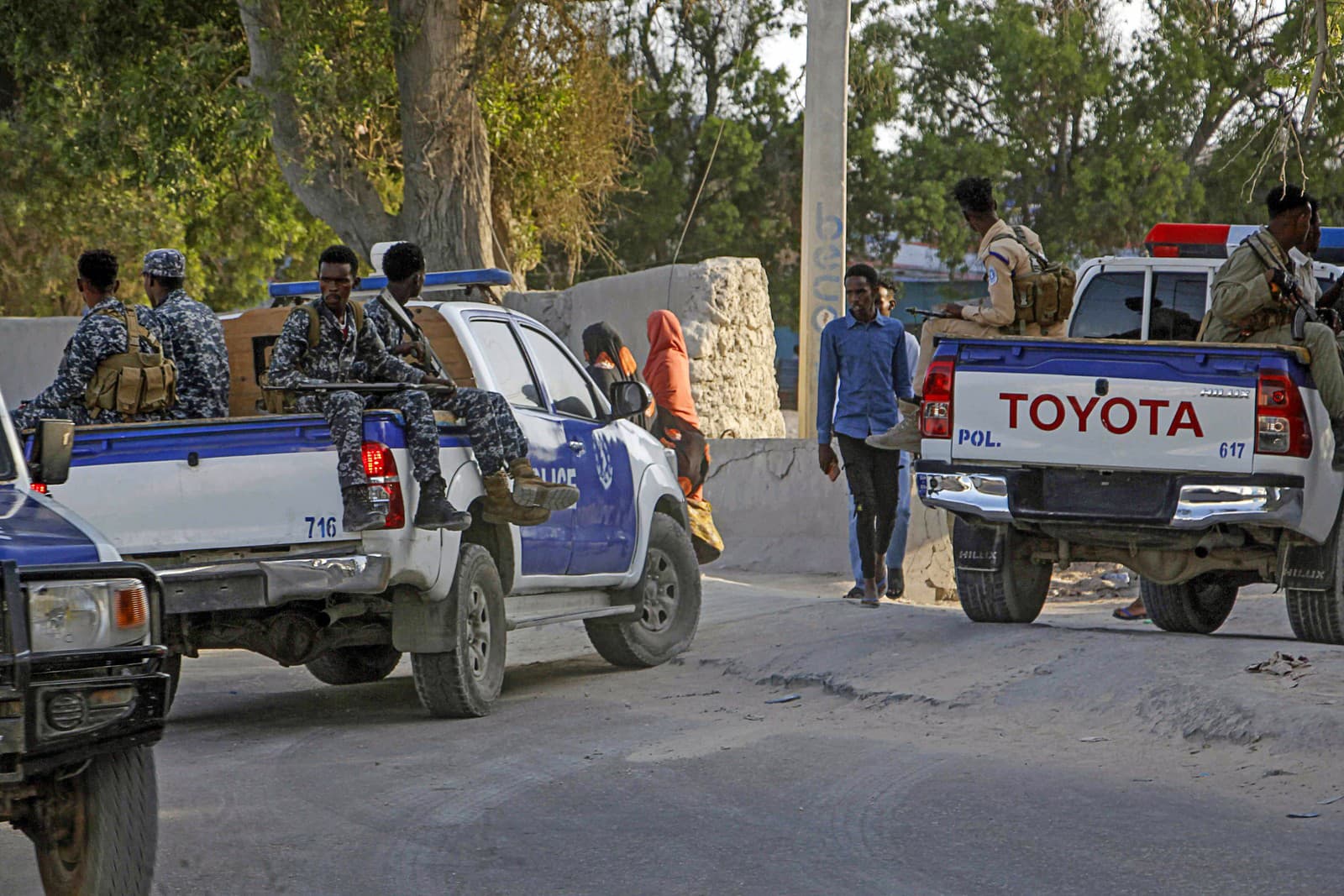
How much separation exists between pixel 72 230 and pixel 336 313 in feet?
79.7

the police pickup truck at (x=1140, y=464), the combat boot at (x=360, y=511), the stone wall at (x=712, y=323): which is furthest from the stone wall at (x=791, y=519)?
the combat boot at (x=360, y=511)

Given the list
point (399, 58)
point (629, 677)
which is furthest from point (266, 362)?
point (399, 58)

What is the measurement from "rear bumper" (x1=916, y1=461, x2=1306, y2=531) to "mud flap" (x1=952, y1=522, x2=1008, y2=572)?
28cm

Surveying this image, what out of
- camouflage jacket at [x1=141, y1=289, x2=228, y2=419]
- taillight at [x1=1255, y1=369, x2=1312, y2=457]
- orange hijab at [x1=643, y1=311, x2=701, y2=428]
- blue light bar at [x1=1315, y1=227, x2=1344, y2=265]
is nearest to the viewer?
camouflage jacket at [x1=141, y1=289, x2=228, y2=419]

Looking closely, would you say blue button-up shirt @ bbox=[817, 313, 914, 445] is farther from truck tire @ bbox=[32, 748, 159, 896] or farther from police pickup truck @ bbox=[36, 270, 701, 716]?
truck tire @ bbox=[32, 748, 159, 896]

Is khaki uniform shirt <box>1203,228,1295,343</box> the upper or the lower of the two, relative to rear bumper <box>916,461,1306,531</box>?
upper

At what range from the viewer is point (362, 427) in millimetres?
7066

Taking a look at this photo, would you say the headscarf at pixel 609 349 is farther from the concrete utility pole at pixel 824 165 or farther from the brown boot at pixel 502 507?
the brown boot at pixel 502 507

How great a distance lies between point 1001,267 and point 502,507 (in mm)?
2906

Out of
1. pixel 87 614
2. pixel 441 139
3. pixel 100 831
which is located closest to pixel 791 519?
pixel 441 139

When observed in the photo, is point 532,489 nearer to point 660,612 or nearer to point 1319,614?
point 660,612

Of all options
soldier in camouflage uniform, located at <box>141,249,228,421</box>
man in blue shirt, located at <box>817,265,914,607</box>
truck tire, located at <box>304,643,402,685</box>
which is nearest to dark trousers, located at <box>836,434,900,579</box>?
man in blue shirt, located at <box>817,265,914,607</box>

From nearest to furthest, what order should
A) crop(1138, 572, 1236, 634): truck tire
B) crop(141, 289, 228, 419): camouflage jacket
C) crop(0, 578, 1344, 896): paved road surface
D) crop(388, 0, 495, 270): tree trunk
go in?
crop(0, 578, 1344, 896): paved road surface
crop(141, 289, 228, 419): camouflage jacket
crop(1138, 572, 1236, 634): truck tire
crop(388, 0, 495, 270): tree trunk

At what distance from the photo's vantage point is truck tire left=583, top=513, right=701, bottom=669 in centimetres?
956
